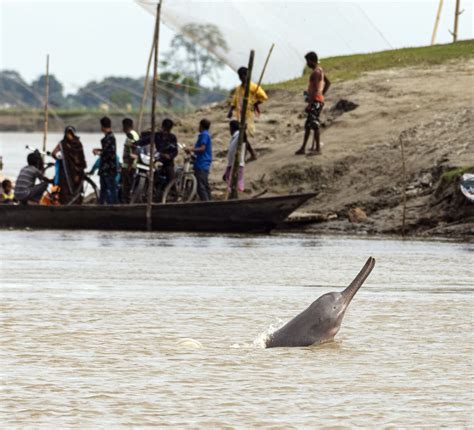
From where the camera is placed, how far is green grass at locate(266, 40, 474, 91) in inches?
1017

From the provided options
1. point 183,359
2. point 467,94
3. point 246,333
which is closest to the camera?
point 183,359

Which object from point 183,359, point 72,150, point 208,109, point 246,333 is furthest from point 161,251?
point 208,109

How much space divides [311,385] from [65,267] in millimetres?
7110

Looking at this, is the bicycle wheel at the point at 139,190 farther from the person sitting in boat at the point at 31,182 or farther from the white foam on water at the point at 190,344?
the white foam on water at the point at 190,344

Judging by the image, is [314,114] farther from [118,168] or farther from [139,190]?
[118,168]

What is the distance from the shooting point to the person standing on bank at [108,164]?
736 inches

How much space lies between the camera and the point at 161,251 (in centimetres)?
1578

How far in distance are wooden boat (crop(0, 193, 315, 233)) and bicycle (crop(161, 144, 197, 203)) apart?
2.22ft

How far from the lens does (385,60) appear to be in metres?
27.1

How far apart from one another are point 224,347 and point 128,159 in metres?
11.6

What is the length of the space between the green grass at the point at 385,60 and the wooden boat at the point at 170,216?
7770 mm

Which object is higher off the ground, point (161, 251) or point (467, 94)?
point (467, 94)

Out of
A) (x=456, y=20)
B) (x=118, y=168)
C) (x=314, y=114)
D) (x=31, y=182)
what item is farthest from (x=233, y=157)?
(x=456, y=20)

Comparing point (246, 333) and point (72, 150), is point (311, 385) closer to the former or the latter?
point (246, 333)
